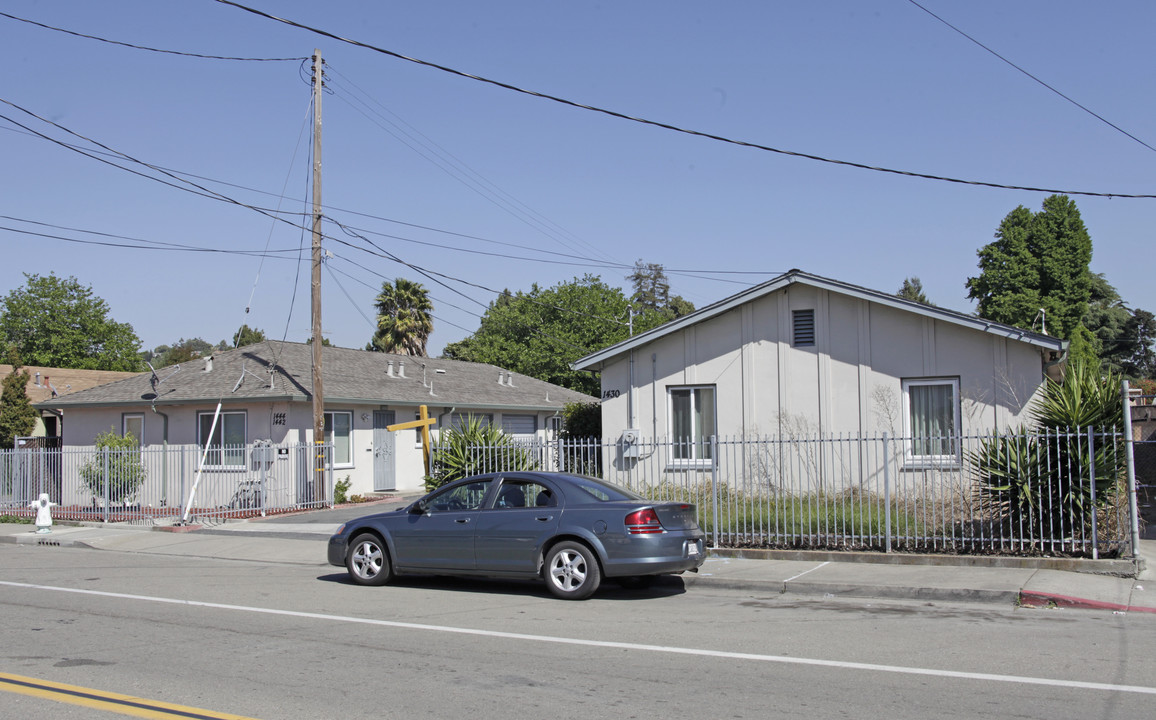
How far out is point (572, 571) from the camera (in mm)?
10328

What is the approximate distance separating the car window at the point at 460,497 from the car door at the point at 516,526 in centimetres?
27

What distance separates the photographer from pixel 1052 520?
11508mm

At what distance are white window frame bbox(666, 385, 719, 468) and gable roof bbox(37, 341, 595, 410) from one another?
31.8ft

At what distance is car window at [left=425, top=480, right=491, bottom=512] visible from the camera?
1121 cm

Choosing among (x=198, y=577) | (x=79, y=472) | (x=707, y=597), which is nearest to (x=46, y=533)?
(x=79, y=472)

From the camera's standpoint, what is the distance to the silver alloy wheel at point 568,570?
10.3m

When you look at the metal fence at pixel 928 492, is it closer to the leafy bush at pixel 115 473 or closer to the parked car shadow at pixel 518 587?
the parked car shadow at pixel 518 587

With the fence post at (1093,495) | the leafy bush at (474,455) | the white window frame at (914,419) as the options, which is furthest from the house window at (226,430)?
the fence post at (1093,495)

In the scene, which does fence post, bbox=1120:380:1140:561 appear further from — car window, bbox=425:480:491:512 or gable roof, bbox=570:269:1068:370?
car window, bbox=425:480:491:512

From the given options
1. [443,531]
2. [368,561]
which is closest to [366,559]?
[368,561]

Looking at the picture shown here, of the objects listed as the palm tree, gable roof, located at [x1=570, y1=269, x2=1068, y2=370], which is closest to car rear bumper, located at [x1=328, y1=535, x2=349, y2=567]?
gable roof, located at [x1=570, y1=269, x2=1068, y2=370]

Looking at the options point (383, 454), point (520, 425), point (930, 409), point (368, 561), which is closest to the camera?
point (368, 561)

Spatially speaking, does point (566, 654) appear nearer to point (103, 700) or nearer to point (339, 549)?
point (103, 700)

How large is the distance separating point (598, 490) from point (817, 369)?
6.85m
